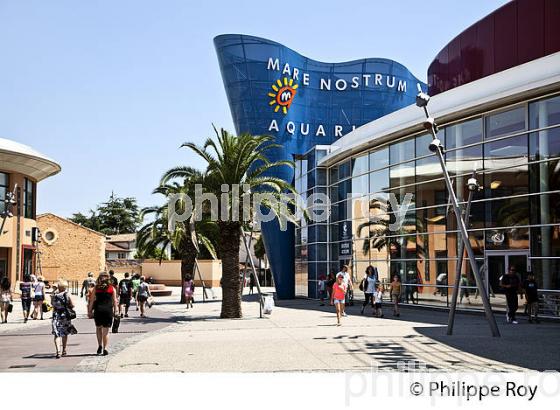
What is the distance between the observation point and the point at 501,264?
23359 millimetres

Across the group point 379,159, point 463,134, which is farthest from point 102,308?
point 379,159

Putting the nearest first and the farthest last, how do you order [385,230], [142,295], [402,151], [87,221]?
[142,295] → [402,151] → [385,230] → [87,221]

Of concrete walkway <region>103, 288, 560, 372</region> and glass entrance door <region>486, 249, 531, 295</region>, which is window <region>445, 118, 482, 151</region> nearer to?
glass entrance door <region>486, 249, 531, 295</region>

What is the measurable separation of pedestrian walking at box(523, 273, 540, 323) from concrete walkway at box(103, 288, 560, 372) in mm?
531

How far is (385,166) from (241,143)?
331 inches

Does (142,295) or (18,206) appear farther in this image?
(18,206)

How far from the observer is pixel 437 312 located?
Result: 26.4 m

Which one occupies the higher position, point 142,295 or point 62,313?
point 62,313

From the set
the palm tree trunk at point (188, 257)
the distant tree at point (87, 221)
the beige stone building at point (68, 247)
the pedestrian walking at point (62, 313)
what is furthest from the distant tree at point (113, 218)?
the pedestrian walking at point (62, 313)

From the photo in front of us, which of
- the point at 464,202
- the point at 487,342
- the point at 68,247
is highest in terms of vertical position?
the point at 464,202

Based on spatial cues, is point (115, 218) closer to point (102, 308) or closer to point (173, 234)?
point (173, 234)

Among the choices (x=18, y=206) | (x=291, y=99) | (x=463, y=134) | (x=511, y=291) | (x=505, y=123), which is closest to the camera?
(x=511, y=291)

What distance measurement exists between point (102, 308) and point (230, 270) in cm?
1125
